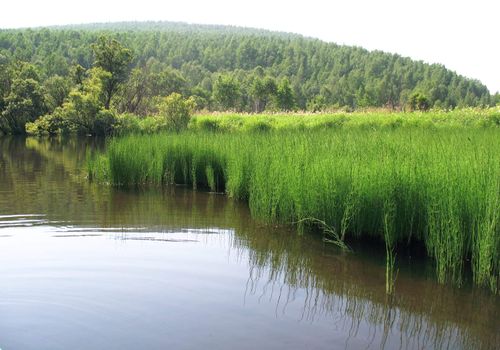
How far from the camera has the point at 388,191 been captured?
6.49 m

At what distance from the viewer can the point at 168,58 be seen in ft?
352

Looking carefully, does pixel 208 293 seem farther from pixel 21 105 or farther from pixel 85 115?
pixel 21 105

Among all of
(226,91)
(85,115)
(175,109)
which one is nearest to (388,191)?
(175,109)

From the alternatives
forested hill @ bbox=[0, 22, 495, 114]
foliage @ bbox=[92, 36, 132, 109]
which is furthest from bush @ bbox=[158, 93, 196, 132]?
forested hill @ bbox=[0, 22, 495, 114]

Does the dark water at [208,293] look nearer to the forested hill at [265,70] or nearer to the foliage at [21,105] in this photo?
the foliage at [21,105]

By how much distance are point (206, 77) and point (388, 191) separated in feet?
271

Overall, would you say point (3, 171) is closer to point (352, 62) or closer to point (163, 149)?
point (163, 149)

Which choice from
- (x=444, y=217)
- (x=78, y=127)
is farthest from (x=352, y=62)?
(x=444, y=217)

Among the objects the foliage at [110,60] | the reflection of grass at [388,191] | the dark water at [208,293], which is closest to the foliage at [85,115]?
the foliage at [110,60]

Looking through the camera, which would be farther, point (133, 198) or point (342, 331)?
point (133, 198)

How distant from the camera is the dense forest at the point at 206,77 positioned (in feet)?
124

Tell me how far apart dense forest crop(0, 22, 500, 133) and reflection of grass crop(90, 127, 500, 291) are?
59.7 feet

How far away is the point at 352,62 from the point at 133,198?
103 metres

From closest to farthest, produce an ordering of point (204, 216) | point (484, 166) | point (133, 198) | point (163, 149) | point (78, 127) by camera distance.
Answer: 1. point (484, 166)
2. point (204, 216)
3. point (133, 198)
4. point (163, 149)
5. point (78, 127)
